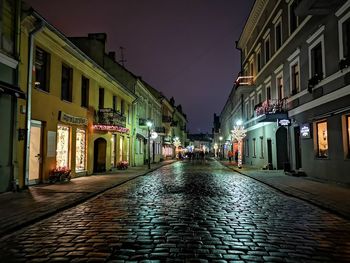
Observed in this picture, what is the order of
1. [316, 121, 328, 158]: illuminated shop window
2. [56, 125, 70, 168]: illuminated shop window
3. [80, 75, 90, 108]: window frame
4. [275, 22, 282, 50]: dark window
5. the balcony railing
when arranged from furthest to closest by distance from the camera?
1. [275, 22, 282, 50]: dark window
2. the balcony railing
3. [80, 75, 90, 108]: window frame
4. [56, 125, 70, 168]: illuminated shop window
5. [316, 121, 328, 158]: illuminated shop window

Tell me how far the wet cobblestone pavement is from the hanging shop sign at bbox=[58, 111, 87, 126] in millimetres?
7550

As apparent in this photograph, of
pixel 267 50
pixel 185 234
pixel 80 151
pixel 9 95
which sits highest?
pixel 267 50

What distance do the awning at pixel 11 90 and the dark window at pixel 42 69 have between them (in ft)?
8.14

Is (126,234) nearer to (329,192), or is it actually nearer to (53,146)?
(329,192)

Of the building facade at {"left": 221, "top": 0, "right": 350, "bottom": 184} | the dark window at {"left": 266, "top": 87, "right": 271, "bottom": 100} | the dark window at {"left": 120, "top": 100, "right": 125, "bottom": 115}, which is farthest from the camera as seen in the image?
the dark window at {"left": 120, "top": 100, "right": 125, "bottom": 115}

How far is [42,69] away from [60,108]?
6.98 feet

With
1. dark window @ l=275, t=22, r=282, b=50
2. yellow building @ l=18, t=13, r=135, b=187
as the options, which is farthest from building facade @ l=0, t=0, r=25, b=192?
dark window @ l=275, t=22, r=282, b=50

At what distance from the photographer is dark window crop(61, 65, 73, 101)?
17.4 metres

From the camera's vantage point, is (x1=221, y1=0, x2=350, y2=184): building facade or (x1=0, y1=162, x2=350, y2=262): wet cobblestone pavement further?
(x1=221, y1=0, x2=350, y2=184): building facade

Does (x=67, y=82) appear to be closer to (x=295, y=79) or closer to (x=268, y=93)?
(x=295, y=79)

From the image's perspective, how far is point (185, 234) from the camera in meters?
6.39

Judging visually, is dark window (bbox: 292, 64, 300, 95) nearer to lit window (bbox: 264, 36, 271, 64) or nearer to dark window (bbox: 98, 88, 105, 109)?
lit window (bbox: 264, 36, 271, 64)

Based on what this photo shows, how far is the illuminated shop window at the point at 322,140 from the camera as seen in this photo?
53.2 ft

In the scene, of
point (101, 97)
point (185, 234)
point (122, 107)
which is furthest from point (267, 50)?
point (185, 234)
